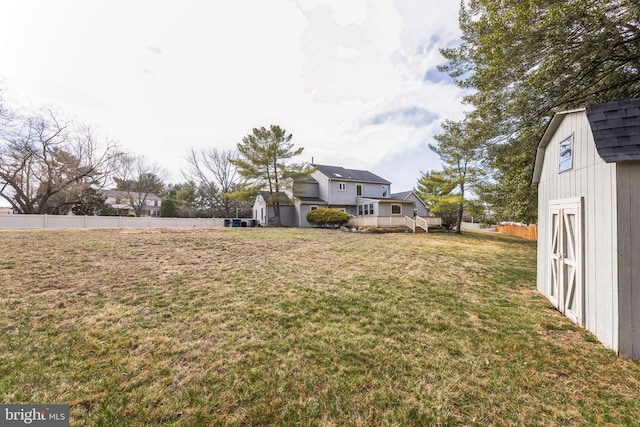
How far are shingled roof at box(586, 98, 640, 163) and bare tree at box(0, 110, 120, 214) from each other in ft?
91.5

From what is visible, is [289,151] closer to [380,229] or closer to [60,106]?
[380,229]

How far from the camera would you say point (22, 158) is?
748 inches

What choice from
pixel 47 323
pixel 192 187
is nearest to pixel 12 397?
pixel 47 323

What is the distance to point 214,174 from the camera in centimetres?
3409

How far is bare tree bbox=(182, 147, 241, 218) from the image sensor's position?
33.4 metres

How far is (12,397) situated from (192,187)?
1467 inches

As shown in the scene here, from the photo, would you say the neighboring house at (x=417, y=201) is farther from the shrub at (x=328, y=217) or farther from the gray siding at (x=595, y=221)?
the gray siding at (x=595, y=221)

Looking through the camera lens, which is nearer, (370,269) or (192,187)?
(370,269)

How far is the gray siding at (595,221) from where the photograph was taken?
10.5 ft

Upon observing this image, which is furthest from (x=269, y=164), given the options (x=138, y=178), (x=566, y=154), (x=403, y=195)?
(x=138, y=178)

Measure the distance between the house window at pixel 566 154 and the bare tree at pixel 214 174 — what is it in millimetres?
32757

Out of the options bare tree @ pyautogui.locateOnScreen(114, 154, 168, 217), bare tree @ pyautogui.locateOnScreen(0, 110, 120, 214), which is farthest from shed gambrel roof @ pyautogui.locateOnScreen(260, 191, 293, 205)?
bare tree @ pyautogui.locateOnScreen(114, 154, 168, 217)

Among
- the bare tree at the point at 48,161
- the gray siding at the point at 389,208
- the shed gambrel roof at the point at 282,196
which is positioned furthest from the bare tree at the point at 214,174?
the gray siding at the point at 389,208

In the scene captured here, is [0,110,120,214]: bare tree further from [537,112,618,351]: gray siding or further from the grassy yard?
→ [537,112,618,351]: gray siding
